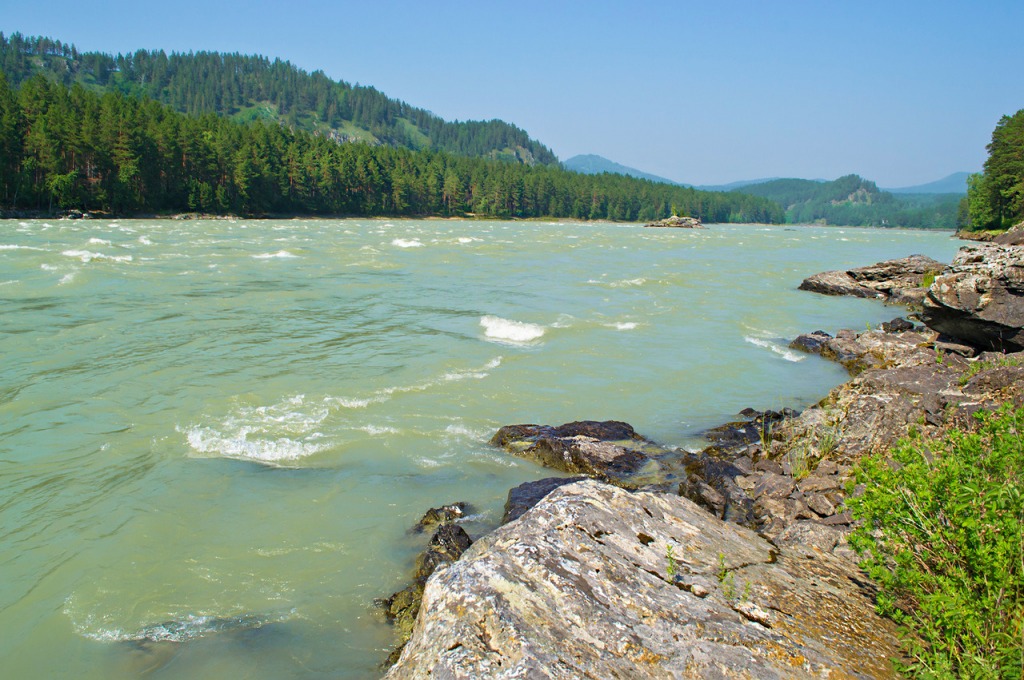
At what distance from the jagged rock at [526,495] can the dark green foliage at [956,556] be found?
3.69 m

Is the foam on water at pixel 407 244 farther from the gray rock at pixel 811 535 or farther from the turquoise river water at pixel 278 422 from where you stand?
the gray rock at pixel 811 535

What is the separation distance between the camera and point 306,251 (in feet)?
132

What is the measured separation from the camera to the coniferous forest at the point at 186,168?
75.4 meters

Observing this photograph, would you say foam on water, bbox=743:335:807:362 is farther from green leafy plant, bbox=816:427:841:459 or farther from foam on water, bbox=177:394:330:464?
foam on water, bbox=177:394:330:464

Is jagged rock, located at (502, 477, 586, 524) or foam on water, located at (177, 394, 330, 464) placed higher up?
jagged rock, located at (502, 477, 586, 524)

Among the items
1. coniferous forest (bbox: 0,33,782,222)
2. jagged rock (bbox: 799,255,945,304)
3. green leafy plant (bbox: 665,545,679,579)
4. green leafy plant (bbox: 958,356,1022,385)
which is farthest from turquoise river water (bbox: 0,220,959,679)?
coniferous forest (bbox: 0,33,782,222)

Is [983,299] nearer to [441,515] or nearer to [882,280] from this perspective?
[441,515]

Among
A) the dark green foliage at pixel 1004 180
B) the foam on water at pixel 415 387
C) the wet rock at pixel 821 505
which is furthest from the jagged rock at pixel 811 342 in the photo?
the dark green foliage at pixel 1004 180

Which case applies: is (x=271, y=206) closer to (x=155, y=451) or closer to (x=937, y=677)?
(x=155, y=451)

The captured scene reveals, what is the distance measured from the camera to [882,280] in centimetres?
2848

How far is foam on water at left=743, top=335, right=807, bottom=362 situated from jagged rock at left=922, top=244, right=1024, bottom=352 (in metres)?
3.16

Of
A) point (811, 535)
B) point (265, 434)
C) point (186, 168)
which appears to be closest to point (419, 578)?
point (811, 535)

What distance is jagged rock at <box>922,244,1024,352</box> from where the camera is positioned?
11.8 m

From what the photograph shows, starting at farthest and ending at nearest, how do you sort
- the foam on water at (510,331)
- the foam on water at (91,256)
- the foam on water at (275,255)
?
the foam on water at (275,255) → the foam on water at (91,256) → the foam on water at (510,331)
